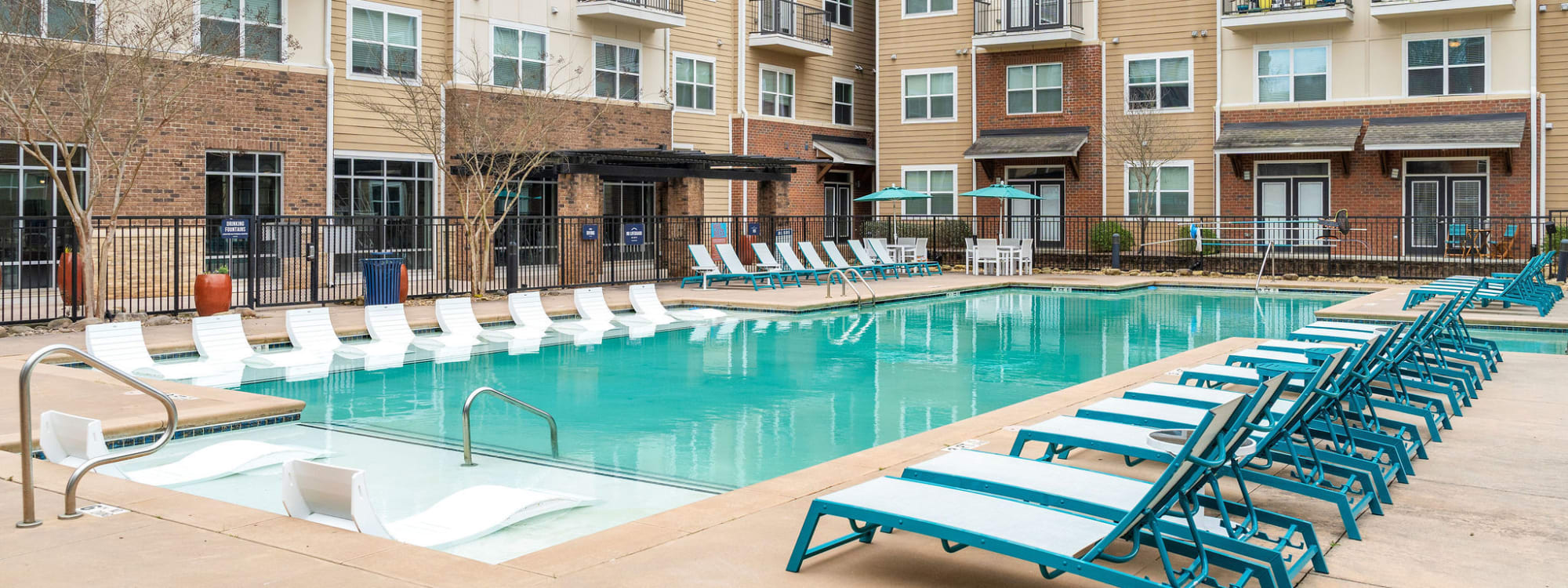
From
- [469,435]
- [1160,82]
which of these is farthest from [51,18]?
[1160,82]

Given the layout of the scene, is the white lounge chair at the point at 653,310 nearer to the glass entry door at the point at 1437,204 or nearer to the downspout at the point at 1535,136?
the glass entry door at the point at 1437,204

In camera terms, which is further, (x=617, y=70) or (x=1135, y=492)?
(x=617, y=70)

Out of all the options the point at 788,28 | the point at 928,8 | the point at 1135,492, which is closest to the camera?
the point at 1135,492

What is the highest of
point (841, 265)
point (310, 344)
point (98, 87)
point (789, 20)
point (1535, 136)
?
point (789, 20)

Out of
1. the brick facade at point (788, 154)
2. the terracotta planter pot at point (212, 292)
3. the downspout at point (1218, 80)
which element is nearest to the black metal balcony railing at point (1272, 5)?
the downspout at point (1218, 80)

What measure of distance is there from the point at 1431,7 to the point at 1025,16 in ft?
31.0

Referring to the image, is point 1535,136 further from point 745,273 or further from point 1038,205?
point 745,273

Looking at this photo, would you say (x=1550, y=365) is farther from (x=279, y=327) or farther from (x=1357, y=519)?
(x=279, y=327)

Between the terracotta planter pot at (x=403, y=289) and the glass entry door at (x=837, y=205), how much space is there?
17.6 meters

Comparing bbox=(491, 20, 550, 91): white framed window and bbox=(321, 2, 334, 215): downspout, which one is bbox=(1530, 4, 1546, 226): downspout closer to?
bbox=(491, 20, 550, 91): white framed window

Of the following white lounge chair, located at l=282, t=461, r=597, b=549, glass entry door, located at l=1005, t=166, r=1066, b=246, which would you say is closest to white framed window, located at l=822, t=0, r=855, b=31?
glass entry door, located at l=1005, t=166, r=1066, b=246

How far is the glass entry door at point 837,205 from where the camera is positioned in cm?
3444

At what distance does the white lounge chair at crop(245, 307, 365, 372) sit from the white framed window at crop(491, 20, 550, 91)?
11971 mm

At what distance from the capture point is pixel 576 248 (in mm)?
22688
